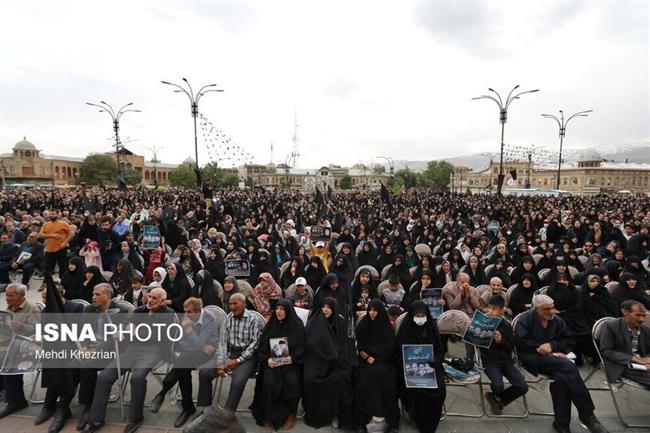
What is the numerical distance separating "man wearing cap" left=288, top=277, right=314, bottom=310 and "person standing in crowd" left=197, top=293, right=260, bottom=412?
3.33 feet

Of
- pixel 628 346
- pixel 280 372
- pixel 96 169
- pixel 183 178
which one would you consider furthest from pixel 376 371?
pixel 183 178

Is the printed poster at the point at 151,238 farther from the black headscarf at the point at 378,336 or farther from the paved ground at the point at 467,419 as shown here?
the black headscarf at the point at 378,336

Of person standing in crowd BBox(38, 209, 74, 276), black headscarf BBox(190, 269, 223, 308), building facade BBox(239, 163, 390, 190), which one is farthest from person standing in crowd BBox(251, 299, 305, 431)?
building facade BBox(239, 163, 390, 190)

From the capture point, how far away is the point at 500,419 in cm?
375

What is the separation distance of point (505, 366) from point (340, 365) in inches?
70.4

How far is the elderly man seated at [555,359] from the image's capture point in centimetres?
357

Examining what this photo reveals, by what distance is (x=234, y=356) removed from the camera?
4.09 metres

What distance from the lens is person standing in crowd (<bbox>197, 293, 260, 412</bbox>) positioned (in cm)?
383

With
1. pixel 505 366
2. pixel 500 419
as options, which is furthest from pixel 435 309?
pixel 500 419

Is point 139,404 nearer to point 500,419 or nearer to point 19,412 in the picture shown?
point 19,412

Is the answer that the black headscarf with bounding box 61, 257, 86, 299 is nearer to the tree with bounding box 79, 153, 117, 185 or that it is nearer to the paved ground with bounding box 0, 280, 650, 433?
the paved ground with bounding box 0, 280, 650, 433

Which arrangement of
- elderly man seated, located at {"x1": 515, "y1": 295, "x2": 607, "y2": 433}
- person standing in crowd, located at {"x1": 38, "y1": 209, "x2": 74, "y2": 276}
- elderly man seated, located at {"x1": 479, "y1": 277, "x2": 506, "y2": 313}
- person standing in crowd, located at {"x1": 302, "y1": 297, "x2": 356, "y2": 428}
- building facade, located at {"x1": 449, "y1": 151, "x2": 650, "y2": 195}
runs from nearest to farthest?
elderly man seated, located at {"x1": 515, "y1": 295, "x2": 607, "y2": 433} < person standing in crowd, located at {"x1": 302, "y1": 297, "x2": 356, "y2": 428} < elderly man seated, located at {"x1": 479, "y1": 277, "x2": 506, "y2": 313} < person standing in crowd, located at {"x1": 38, "y1": 209, "x2": 74, "y2": 276} < building facade, located at {"x1": 449, "y1": 151, "x2": 650, "y2": 195}

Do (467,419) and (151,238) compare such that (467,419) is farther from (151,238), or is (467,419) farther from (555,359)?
(151,238)

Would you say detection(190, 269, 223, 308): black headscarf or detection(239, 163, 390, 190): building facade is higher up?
detection(239, 163, 390, 190): building facade
